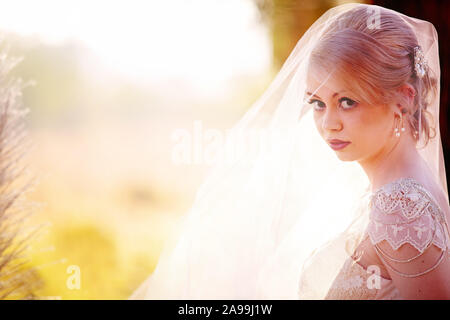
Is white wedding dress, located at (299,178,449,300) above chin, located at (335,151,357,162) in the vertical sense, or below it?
below

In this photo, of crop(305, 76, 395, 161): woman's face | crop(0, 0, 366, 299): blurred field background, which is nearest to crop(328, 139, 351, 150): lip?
crop(305, 76, 395, 161): woman's face

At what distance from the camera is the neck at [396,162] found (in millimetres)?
894

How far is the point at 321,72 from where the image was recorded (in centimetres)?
92

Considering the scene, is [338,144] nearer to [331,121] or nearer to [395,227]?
[331,121]

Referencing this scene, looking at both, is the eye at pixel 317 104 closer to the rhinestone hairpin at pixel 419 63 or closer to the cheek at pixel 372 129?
the cheek at pixel 372 129

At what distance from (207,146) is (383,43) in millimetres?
629

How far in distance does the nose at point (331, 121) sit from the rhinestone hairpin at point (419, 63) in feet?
0.66

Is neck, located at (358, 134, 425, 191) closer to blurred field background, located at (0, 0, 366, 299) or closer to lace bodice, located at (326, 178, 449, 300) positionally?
lace bodice, located at (326, 178, 449, 300)

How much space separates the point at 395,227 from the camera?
0.82 metres

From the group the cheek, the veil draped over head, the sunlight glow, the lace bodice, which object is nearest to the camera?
the lace bodice

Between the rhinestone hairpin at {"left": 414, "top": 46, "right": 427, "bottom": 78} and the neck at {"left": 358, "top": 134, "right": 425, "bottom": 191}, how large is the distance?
14cm

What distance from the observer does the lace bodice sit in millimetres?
803

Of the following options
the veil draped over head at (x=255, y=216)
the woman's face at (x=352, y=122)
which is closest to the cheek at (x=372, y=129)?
the woman's face at (x=352, y=122)
